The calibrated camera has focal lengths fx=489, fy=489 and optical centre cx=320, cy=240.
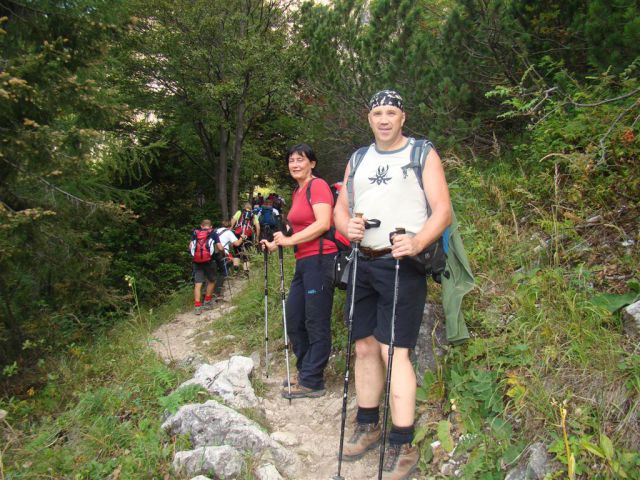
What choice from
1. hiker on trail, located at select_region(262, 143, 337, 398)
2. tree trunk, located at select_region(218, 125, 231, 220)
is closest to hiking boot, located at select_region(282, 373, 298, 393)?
hiker on trail, located at select_region(262, 143, 337, 398)

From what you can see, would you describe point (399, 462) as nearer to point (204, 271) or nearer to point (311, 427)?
point (311, 427)

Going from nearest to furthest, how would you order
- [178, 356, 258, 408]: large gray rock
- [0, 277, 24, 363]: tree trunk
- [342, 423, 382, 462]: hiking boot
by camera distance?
[342, 423, 382, 462]: hiking boot
[178, 356, 258, 408]: large gray rock
[0, 277, 24, 363]: tree trunk

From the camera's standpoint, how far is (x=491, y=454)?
2754 mm

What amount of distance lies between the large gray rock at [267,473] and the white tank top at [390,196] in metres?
1.53

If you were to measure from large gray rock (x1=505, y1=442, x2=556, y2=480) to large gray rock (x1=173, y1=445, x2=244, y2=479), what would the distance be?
5.21ft

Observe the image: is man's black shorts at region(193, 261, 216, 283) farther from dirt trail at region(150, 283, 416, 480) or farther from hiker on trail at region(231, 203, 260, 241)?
dirt trail at region(150, 283, 416, 480)

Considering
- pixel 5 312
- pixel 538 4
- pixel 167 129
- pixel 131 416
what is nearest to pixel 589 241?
pixel 538 4

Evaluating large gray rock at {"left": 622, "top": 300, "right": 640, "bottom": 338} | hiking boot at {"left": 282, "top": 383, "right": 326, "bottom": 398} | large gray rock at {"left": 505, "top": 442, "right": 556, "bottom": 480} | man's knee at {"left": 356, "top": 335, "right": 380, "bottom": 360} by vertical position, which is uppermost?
large gray rock at {"left": 622, "top": 300, "right": 640, "bottom": 338}

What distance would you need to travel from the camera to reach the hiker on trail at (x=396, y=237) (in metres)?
2.91

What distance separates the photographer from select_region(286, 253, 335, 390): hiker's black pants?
412 centimetres

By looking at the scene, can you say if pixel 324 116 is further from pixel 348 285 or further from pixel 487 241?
pixel 348 285

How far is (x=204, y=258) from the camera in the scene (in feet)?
29.2

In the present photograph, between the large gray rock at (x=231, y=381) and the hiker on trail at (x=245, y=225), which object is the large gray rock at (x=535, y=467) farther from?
the hiker on trail at (x=245, y=225)

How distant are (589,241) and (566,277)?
0.49 m
